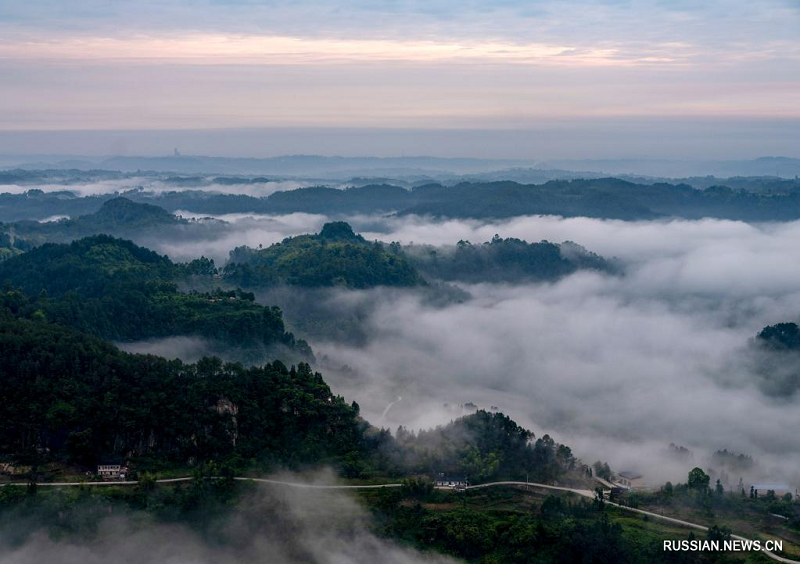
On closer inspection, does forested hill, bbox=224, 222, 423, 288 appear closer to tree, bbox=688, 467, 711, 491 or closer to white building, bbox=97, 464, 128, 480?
white building, bbox=97, 464, 128, 480

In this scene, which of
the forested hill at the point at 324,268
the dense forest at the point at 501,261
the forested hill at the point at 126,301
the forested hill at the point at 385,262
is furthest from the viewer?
the dense forest at the point at 501,261

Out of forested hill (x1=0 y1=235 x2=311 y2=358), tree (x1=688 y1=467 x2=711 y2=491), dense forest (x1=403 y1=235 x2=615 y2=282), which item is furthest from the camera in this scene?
dense forest (x1=403 y1=235 x2=615 y2=282)

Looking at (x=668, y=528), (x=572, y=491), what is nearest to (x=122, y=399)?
(x=572, y=491)

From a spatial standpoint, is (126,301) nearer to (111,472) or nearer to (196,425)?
(196,425)

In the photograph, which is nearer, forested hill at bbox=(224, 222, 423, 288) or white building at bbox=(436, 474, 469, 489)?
white building at bbox=(436, 474, 469, 489)

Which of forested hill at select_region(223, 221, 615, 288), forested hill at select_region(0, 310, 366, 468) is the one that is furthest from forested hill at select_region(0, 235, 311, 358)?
forested hill at select_region(223, 221, 615, 288)

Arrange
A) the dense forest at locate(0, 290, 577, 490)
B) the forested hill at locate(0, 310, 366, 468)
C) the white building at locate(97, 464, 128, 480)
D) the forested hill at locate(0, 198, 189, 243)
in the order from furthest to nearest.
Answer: the forested hill at locate(0, 198, 189, 243) < the dense forest at locate(0, 290, 577, 490) < the forested hill at locate(0, 310, 366, 468) < the white building at locate(97, 464, 128, 480)

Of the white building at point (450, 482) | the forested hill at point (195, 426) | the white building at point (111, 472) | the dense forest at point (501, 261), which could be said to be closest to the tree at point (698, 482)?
the forested hill at point (195, 426)

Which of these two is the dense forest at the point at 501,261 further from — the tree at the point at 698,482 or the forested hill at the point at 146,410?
the tree at the point at 698,482

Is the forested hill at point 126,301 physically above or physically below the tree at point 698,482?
above

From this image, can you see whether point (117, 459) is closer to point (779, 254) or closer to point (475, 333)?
point (475, 333)
